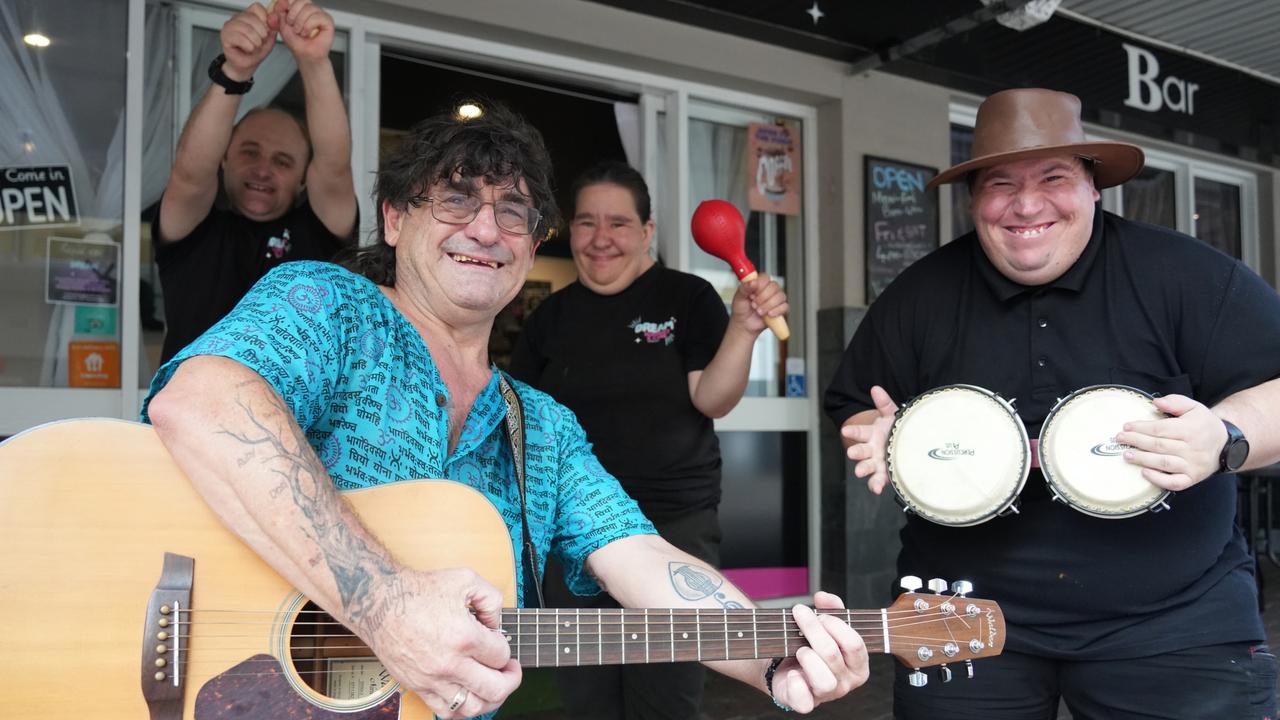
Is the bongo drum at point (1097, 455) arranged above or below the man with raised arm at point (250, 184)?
below

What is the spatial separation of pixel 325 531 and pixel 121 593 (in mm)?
311

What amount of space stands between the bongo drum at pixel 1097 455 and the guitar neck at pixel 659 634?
1.50 feet

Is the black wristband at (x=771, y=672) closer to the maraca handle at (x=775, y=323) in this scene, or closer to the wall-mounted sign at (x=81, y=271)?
the maraca handle at (x=775, y=323)

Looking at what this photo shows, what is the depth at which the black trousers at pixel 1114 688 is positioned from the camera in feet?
5.84

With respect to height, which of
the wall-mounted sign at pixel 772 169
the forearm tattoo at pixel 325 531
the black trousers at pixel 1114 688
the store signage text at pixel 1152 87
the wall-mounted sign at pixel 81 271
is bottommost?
the black trousers at pixel 1114 688

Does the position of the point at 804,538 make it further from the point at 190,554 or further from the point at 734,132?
the point at 190,554

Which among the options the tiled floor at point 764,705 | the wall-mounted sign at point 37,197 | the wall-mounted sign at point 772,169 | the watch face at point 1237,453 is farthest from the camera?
the wall-mounted sign at point 772,169

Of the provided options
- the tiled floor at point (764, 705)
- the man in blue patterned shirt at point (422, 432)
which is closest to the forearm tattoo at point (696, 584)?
the man in blue patterned shirt at point (422, 432)

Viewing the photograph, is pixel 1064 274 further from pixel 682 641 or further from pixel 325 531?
pixel 325 531

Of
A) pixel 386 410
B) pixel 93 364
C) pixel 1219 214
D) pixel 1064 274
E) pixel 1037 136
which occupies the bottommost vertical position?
pixel 386 410

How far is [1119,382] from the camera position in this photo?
75.1 inches

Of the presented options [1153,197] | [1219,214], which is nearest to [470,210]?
[1153,197]

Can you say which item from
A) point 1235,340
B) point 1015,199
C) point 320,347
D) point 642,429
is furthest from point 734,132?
point 320,347

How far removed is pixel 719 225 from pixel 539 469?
126 cm
